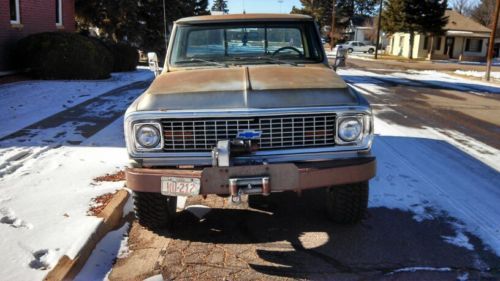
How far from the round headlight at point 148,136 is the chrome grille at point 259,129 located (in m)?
0.07

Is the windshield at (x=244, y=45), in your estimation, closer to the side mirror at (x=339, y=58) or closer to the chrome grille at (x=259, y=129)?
the side mirror at (x=339, y=58)

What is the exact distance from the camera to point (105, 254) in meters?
4.12

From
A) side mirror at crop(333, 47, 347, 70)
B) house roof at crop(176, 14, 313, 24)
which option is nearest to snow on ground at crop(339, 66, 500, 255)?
side mirror at crop(333, 47, 347, 70)

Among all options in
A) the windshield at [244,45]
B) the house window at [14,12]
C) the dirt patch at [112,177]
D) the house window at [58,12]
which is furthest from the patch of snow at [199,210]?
the house window at [58,12]

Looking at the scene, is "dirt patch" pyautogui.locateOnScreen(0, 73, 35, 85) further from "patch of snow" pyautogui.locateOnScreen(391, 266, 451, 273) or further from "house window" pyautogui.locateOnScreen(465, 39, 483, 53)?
"house window" pyautogui.locateOnScreen(465, 39, 483, 53)

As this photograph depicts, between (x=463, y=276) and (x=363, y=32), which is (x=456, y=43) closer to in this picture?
(x=363, y=32)

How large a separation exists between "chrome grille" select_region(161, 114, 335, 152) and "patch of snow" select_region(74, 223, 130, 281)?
99 cm

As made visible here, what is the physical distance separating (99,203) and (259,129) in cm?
201

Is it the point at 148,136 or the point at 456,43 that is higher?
the point at 456,43


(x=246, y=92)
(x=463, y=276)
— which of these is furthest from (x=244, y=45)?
(x=463, y=276)

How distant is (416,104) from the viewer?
43.2 ft

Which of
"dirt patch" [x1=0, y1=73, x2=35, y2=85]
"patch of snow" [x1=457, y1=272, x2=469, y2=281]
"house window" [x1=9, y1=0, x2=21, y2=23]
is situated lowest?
"patch of snow" [x1=457, y1=272, x2=469, y2=281]

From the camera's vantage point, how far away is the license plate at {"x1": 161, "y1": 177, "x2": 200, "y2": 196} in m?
3.78

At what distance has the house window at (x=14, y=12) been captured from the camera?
626 inches
